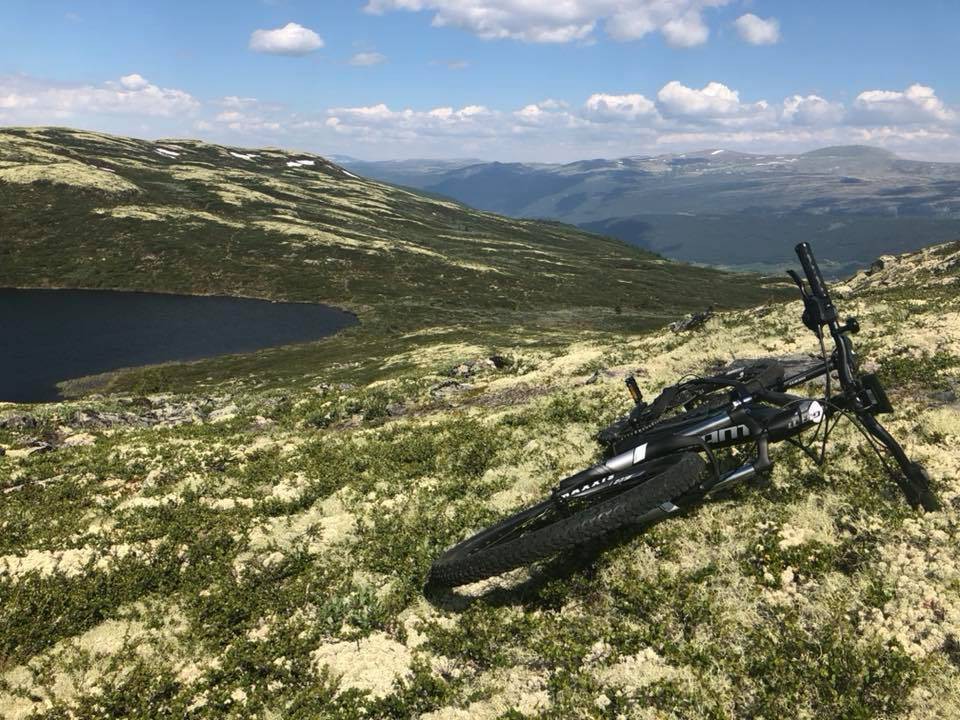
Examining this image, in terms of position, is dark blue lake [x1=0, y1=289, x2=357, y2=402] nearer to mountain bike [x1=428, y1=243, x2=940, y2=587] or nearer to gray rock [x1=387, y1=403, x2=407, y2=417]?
gray rock [x1=387, y1=403, x2=407, y2=417]

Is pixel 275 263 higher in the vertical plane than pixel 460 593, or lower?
higher

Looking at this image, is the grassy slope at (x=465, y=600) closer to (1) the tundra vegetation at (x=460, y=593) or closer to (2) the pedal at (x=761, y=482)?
(1) the tundra vegetation at (x=460, y=593)

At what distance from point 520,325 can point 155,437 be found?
274ft

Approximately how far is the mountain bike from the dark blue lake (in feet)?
250

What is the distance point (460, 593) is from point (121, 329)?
110 metres

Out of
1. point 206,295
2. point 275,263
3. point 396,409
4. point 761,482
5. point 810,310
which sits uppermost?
point 810,310

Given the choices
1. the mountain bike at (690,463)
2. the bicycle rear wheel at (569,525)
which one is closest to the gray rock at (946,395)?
the mountain bike at (690,463)

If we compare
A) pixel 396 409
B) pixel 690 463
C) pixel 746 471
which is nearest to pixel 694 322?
pixel 396 409

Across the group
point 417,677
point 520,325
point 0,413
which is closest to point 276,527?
point 417,677

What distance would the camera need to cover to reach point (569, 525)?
286 inches

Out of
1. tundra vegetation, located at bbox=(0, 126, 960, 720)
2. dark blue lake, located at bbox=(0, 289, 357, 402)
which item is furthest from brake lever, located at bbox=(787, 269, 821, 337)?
dark blue lake, located at bbox=(0, 289, 357, 402)

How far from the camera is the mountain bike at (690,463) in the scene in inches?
288

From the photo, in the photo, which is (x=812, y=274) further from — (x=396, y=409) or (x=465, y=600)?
(x=396, y=409)

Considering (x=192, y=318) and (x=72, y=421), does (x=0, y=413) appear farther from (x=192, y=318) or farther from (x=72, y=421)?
(x=192, y=318)
